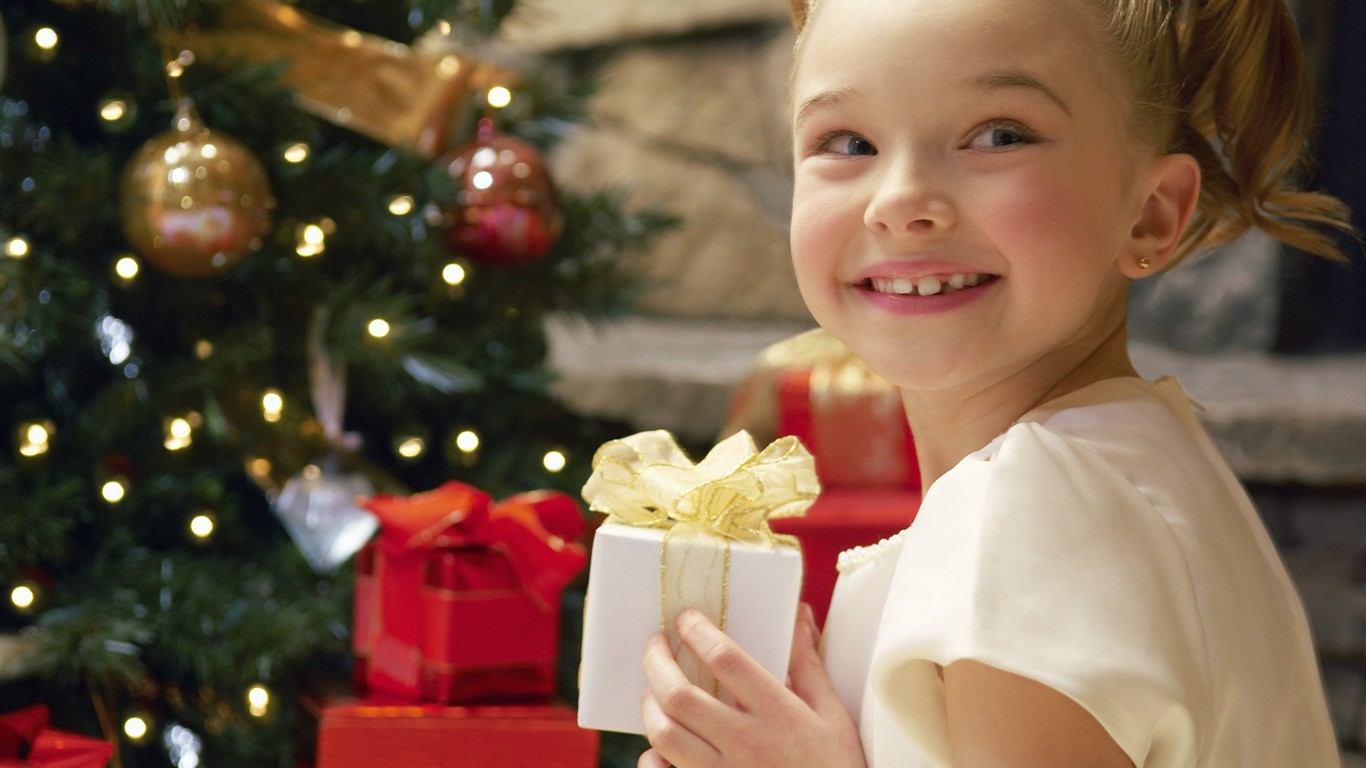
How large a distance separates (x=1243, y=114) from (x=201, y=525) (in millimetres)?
1085

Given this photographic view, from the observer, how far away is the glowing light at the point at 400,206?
4.77 ft

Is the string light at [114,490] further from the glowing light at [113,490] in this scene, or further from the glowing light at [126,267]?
the glowing light at [126,267]

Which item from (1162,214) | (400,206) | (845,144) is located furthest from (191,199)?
(1162,214)

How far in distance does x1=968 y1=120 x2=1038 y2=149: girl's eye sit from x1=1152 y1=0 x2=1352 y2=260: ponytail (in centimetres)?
14

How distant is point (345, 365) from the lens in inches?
57.3

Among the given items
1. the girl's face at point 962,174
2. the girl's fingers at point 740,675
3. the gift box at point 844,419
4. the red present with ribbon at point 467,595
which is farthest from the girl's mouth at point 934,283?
the gift box at point 844,419

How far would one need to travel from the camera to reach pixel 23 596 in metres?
1.29

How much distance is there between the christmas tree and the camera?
51.6 inches

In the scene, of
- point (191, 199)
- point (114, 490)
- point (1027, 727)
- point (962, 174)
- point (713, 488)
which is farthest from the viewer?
point (114, 490)

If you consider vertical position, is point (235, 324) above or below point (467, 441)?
above

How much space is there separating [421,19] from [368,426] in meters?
0.49

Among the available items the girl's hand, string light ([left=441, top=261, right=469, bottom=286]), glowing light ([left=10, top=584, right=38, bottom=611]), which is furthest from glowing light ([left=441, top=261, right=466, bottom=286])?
the girl's hand

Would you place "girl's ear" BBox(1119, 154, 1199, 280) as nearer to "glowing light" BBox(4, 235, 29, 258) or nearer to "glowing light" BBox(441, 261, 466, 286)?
"glowing light" BBox(441, 261, 466, 286)

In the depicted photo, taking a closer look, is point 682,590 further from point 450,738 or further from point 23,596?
point 23,596
